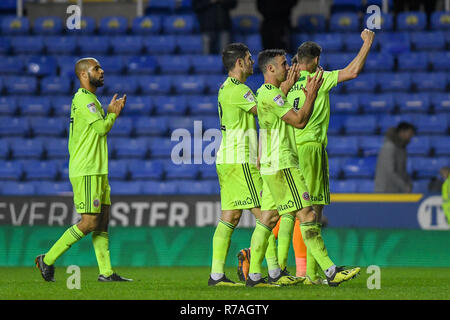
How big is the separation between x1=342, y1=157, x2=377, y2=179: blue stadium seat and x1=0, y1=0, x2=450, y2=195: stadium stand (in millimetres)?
16

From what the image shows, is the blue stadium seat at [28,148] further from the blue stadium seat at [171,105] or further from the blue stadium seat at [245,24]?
the blue stadium seat at [245,24]

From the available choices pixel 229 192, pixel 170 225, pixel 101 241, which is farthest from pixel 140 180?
pixel 229 192

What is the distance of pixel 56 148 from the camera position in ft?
51.8

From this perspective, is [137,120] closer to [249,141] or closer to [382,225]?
[382,225]

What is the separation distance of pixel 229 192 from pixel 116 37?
33.4 feet

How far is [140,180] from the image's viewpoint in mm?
15227

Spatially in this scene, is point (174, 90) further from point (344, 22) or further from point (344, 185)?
point (344, 185)

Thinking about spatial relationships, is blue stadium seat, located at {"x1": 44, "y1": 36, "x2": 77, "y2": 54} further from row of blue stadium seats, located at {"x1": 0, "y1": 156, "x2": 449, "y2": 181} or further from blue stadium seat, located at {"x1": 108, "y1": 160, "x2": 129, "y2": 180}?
blue stadium seat, located at {"x1": 108, "y1": 160, "x2": 129, "y2": 180}

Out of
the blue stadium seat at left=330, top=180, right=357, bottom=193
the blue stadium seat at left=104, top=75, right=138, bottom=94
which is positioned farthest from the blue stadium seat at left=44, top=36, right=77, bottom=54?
the blue stadium seat at left=330, top=180, right=357, bottom=193

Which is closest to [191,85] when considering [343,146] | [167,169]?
[167,169]

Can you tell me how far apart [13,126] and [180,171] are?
305 cm

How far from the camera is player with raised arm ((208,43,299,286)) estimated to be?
25.3ft

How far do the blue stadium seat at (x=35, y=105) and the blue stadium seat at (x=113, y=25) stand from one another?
2.07 meters

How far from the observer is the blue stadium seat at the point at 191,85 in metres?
16.5
